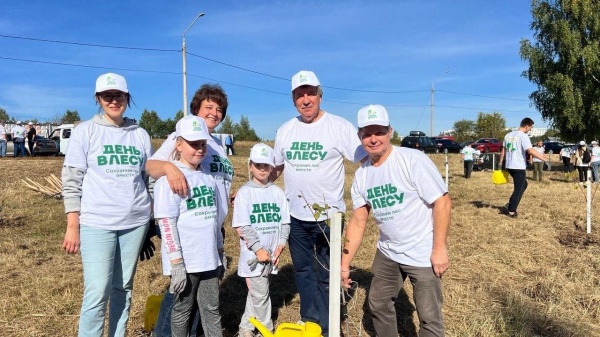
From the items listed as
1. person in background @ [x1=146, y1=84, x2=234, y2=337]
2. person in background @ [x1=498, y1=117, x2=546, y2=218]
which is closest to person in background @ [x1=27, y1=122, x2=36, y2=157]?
person in background @ [x1=498, y1=117, x2=546, y2=218]

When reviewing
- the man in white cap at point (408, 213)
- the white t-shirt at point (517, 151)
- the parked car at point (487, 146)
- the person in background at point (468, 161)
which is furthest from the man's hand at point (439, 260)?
the parked car at point (487, 146)

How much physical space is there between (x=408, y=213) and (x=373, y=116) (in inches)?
23.6

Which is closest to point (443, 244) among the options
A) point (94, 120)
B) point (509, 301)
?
point (509, 301)

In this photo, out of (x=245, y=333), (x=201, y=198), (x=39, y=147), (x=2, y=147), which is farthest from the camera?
(x=39, y=147)

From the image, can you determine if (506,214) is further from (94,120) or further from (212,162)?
(94,120)

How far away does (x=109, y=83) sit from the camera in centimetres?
256

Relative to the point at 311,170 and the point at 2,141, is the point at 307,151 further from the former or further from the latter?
the point at 2,141

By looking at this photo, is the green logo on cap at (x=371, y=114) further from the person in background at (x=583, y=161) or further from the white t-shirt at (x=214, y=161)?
the person in background at (x=583, y=161)

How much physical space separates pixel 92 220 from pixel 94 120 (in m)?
0.58

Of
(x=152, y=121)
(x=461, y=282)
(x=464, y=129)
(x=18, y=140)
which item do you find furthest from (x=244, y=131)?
(x=461, y=282)

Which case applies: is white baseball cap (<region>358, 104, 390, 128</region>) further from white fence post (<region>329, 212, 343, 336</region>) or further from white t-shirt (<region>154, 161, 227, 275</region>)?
white t-shirt (<region>154, 161, 227, 275</region>)

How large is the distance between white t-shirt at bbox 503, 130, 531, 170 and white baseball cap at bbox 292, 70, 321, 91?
6.13 meters

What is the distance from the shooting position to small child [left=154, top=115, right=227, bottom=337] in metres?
2.60

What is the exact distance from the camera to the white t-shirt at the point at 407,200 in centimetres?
251
